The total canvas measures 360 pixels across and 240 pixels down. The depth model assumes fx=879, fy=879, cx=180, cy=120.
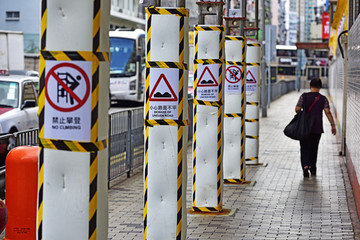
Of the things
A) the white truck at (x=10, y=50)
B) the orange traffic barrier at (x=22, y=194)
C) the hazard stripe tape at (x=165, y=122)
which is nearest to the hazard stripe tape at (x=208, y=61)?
the hazard stripe tape at (x=165, y=122)

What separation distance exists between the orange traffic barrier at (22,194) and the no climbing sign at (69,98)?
258 centimetres

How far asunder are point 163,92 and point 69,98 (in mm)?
2830

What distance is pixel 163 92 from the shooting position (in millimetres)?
7852

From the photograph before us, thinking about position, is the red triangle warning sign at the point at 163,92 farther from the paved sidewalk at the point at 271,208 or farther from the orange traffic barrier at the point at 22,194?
the paved sidewalk at the point at 271,208

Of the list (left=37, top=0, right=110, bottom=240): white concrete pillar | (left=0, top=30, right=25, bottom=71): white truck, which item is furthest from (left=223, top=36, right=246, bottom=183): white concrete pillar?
(left=0, top=30, right=25, bottom=71): white truck

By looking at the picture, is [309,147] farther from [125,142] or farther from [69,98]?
[69,98]

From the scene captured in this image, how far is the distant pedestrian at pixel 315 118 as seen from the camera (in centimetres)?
1474

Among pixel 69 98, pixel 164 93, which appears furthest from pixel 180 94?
pixel 69 98

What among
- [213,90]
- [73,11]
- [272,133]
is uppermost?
[73,11]

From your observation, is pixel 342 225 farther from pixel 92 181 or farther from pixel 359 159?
pixel 92 181

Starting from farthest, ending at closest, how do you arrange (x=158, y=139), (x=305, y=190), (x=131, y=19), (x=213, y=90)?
(x=131, y=19) → (x=305, y=190) → (x=213, y=90) → (x=158, y=139)

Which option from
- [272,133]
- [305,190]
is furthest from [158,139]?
[272,133]

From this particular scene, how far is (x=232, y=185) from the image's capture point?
45.3ft

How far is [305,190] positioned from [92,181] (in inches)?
338
